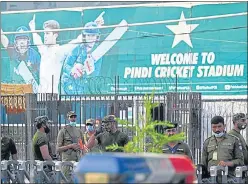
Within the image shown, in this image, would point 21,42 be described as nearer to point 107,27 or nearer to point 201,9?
point 107,27

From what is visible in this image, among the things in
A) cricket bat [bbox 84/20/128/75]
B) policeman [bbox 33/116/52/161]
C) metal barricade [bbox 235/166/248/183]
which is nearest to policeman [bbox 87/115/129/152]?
policeman [bbox 33/116/52/161]

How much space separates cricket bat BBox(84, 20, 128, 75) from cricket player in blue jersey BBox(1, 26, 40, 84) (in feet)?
6.02

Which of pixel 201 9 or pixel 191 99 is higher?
pixel 201 9

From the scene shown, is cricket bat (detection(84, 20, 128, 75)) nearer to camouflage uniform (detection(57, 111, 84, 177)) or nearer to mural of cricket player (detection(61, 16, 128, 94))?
mural of cricket player (detection(61, 16, 128, 94))

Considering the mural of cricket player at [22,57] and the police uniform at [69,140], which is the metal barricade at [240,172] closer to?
the police uniform at [69,140]

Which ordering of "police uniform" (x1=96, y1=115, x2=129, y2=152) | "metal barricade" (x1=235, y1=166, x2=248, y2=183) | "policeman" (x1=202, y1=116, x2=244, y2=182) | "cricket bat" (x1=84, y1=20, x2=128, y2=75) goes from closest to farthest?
"metal barricade" (x1=235, y1=166, x2=248, y2=183) → "policeman" (x1=202, y1=116, x2=244, y2=182) → "police uniform" (x1=96, y1=115, x2=129, y2=152) → "cricket bat" (x1=84, y1=20, x2=128, y2=75)

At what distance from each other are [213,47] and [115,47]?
3.34m

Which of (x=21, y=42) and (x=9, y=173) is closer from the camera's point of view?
(x=9, y=173)

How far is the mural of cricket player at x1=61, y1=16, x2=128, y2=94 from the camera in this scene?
26.3 meters

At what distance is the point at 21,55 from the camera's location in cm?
2769

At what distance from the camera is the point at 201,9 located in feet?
81.8

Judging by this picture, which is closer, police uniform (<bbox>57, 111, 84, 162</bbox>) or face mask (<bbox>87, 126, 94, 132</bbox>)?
police uniform (<bbox>57, 111, 84, 162</bbox>)

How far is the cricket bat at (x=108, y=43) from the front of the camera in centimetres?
2621

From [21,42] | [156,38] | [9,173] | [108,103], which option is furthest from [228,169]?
[21,42]
